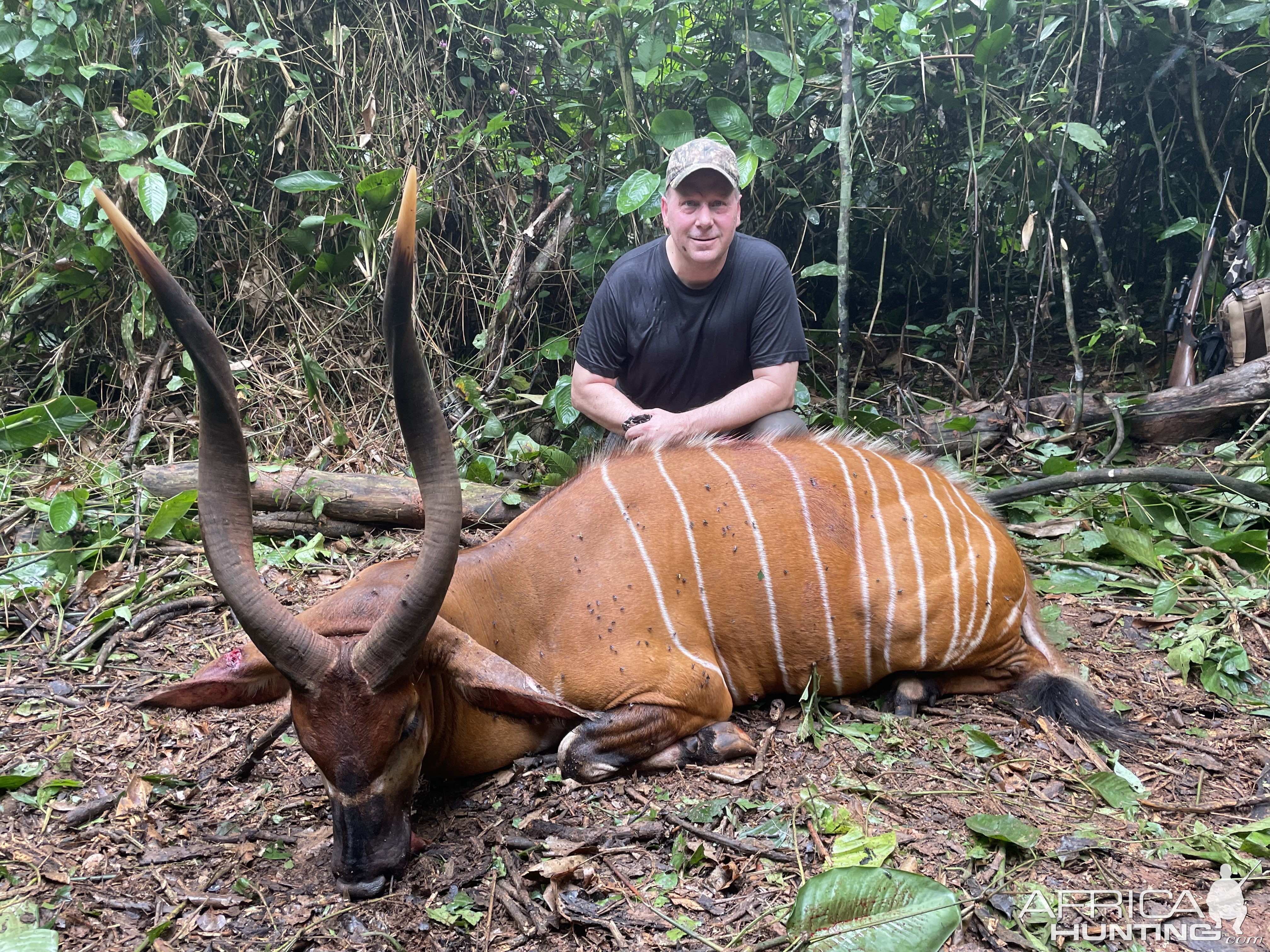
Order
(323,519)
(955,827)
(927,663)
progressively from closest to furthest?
(955,827) < (927,663) < (323,519)

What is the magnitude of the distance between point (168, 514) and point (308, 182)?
2.40m

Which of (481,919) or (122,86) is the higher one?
(122,86)

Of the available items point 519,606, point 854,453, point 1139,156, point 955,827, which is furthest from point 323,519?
point 1139,156

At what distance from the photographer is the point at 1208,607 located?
13.2 ft

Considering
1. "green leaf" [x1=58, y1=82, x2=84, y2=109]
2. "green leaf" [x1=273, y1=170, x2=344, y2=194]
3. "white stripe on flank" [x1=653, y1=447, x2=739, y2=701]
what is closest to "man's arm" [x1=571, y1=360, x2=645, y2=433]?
"white stripe on flank" [x1=653, y1=447, x2=739, y2=701]

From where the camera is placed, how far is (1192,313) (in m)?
6.02

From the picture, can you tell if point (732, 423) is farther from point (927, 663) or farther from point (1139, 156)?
point (1139, 156)

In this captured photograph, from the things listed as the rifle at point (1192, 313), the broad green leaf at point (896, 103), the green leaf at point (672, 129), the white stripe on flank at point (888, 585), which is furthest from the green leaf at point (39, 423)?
the rifle at point (1192, 313)

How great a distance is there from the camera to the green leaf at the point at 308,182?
5582mm

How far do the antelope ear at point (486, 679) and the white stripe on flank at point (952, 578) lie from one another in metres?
1.64

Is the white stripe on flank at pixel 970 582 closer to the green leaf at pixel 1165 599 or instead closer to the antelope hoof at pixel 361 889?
the green leaf at pixel 1165 599

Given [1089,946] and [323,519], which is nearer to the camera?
[1089,946]

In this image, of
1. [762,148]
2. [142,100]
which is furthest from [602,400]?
[142,100]

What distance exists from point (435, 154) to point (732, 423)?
11.1 feet
